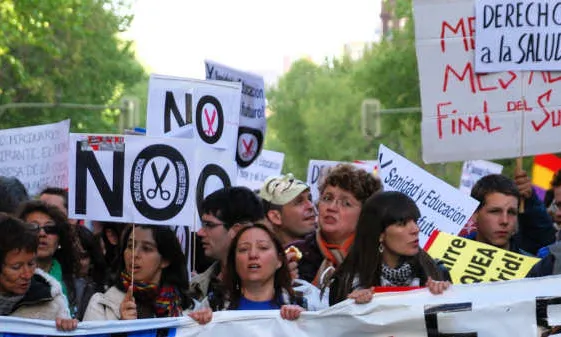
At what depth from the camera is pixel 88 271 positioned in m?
9.30

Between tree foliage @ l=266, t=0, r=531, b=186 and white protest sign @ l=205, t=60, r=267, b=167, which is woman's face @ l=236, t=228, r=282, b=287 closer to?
white protest sign @ l=205, t=60, r=267, b=167

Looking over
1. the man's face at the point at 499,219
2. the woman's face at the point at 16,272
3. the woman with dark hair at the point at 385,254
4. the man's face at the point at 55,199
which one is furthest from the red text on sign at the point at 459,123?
the woman's face at the point at 16,272

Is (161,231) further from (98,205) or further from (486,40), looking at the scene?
(486,40)

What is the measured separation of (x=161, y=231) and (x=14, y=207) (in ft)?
5.36

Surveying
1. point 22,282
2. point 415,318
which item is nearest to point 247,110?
point 22,282

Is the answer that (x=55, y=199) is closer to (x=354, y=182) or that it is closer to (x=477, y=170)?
(x=354, y=182)

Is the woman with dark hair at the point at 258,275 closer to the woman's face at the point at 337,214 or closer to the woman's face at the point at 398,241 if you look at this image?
the woman's face at the point at 398,241

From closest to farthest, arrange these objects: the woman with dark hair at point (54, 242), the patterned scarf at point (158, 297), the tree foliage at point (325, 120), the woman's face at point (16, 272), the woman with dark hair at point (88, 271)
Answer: the woman's face at point (16, 272), the patterned scarf at point (158, 297), the woman with dark hair at point (88, 271), the woman with dark hair at point (54, 242), the tree foliage at point (325, 120)

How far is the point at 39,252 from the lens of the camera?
8648 millimetres

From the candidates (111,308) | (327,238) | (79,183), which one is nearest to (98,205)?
(79,183)

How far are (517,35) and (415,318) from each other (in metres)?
2.84

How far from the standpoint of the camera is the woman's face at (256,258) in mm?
7633

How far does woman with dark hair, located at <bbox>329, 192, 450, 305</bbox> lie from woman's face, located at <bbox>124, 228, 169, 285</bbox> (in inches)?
35.7

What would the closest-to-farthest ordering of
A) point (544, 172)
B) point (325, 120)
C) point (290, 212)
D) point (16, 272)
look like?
point (16, 272) < point (290, 212) < point (544, 172) < point (325, 120)
